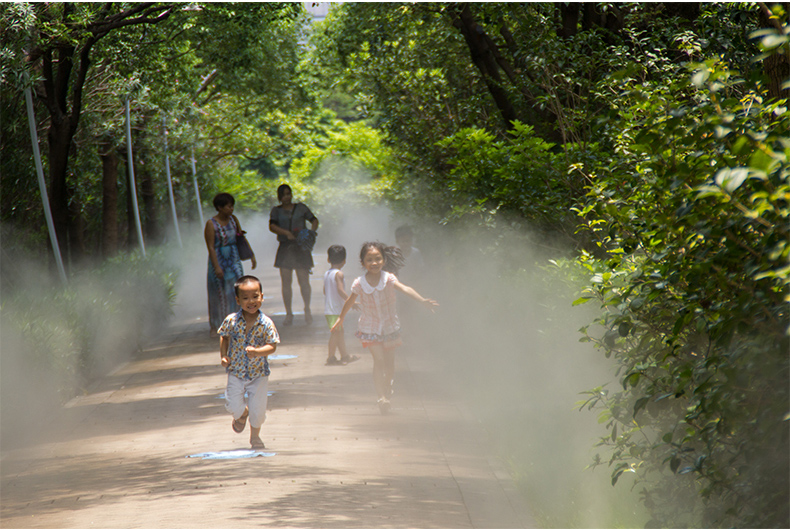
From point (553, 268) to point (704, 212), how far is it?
394cm

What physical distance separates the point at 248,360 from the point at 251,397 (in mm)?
302

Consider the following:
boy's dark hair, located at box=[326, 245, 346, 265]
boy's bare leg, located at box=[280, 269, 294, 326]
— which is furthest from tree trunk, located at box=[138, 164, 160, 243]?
boy's dark hair, located at box=[326, 245, 346, 265]

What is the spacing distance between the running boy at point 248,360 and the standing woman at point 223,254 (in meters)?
4.31

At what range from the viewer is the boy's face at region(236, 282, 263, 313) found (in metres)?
6.84

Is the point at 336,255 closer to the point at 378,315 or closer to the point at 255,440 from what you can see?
the point at 378,315

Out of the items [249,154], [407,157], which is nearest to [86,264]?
[407,157]

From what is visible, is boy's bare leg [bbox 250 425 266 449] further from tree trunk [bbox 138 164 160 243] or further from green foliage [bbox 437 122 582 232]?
tree trunk [bbox 138 164 160 243]

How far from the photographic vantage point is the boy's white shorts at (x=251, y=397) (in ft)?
22.6

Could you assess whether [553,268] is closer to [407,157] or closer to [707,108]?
[707,108]

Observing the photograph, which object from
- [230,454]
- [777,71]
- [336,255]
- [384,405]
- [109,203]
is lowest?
[384,405]

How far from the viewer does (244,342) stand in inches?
273

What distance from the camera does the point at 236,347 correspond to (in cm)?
695

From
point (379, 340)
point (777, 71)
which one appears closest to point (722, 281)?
point (777, 71)

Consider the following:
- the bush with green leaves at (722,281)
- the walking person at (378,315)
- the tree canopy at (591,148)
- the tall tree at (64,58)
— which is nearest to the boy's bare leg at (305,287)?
the tree canopy at (591,148)
